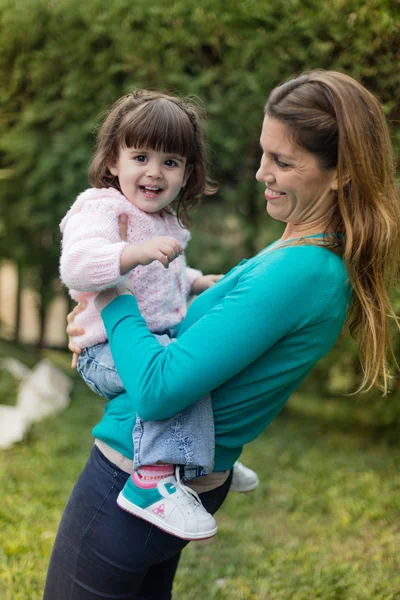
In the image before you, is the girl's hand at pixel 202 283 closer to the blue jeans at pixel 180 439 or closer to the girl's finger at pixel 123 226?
the girl's finger at pixel 123 226

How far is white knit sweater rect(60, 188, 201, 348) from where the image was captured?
168 cm

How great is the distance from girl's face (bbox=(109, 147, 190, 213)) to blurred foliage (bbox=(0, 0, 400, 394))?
8.01ft

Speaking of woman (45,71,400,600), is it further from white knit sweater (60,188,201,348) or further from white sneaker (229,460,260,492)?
white sneaker (229,460,260,492)

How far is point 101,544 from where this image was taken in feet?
5.64

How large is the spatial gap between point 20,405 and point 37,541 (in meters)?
2.03

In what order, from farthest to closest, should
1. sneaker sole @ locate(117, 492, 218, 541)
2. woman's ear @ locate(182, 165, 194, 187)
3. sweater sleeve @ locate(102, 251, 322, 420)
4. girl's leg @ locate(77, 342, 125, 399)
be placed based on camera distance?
woman's ear @ locate(182, 165, 194, 187) → girl's leg @ locate(77, 342, 125, 399) → sneaker sole @ locate(117, 492, 218, 541) → sweater sleeve @ locate(102, 251, 322, 420)


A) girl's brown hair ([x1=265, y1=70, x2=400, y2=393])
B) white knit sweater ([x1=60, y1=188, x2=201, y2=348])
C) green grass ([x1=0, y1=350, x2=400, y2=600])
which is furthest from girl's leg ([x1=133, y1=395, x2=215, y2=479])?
green grass ([x1=0, y1=350, x2=400, y2=600])

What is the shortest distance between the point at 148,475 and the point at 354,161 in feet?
2.98

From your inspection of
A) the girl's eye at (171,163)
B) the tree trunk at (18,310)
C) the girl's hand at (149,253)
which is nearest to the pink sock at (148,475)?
the girl's hand at (149,253)

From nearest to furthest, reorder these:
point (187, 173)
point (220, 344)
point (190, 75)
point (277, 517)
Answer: point (220, 344), point (187, 173), point (277, 517), point (190, 75)

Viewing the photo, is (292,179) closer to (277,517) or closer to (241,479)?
(241,479)

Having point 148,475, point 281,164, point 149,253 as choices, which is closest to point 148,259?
point 149,253

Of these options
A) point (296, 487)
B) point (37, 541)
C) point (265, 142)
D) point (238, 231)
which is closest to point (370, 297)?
point (265, 142)

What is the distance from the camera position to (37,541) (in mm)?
3436
